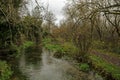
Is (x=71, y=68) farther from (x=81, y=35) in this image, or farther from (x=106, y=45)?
(x=106, y=45)

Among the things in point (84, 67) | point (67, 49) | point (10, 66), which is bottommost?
point (84, 67)

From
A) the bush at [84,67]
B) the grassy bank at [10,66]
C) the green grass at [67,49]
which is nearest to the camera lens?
the grassy bank at [10,66]

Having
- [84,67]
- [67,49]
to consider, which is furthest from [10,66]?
[67,49]

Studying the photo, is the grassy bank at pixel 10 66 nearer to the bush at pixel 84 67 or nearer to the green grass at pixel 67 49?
the bush at pixel 84 67

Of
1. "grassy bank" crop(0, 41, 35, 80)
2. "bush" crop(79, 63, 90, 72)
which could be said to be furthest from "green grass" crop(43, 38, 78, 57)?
"grassy bank" crop(0, 41, 35, 80)

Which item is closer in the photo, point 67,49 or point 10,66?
point 10,66

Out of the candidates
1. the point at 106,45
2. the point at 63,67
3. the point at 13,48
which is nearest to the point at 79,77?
the point at 63,67

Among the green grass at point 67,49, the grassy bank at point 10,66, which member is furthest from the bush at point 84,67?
the grassy bank at point 10,66

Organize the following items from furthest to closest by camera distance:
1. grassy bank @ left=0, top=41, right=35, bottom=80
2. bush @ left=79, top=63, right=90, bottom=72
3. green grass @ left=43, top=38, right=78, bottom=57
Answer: green grass @ left=43, top=38, right=78, bottom=57 → bush @ left=79, top=63, right=90, bottom=72 → grassy bank @ left=0, top=41, right=35, bottom=80

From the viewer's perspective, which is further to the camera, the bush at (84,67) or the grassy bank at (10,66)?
the bush at (84,67)

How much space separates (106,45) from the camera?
33688 millimetres

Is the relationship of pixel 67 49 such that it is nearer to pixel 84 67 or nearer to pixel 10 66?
pixel 84 67

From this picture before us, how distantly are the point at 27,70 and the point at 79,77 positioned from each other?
14.8 ft

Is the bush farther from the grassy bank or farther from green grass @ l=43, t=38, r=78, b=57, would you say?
the grassy bank
